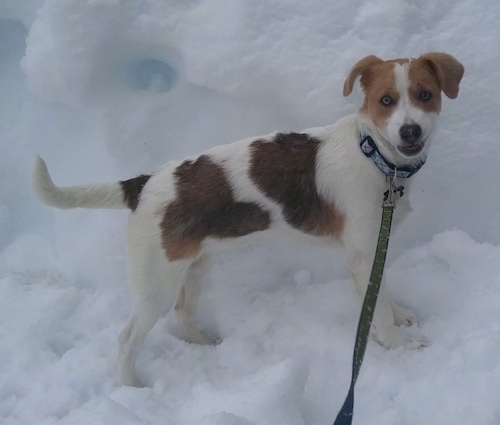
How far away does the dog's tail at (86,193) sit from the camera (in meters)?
2.74

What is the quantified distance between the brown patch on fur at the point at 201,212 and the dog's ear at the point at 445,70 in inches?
45.1

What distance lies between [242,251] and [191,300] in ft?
2.08

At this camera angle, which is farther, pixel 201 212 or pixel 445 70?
pixel 201 212

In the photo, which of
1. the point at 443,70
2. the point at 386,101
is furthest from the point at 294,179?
the point at 443,70

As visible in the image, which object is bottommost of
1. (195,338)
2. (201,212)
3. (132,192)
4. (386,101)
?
(195,338)

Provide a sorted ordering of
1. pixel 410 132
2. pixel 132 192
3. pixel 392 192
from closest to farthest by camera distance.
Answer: pixel 410 132
pixel 392 192
pixel 132 192

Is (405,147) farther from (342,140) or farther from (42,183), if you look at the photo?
(42,183)

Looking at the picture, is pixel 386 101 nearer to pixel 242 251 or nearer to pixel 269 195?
pixel 269 195

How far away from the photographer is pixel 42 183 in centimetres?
273

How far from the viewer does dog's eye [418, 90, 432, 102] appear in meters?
2.64

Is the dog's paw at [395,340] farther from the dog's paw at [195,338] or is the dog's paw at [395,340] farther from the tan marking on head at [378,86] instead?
the tan marking on head at [378,86]

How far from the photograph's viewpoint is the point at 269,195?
2.91 m

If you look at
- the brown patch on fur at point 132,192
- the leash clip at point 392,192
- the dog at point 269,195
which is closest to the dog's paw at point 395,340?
the dog at point 269,195

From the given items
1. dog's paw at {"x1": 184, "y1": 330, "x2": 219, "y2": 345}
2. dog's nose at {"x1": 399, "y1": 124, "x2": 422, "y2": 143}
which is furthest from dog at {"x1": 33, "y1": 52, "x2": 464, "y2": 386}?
dog's paw at {"x1": 184, "y1": 330, "x2": 219, "y2": 345}
